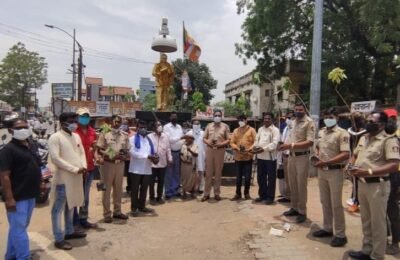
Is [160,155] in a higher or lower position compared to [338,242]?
higher

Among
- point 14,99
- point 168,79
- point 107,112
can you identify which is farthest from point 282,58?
point 14,99

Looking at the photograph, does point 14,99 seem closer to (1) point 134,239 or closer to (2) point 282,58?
(2) point 282,58

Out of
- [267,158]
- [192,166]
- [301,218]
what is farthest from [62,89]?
[301,218]

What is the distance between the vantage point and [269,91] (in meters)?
40.6

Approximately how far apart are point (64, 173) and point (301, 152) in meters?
3.59

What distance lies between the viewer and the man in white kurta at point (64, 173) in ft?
17.9

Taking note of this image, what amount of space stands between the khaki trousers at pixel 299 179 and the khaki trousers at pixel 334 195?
79 centimetres

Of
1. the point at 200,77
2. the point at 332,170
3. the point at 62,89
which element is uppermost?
the point at 200,77

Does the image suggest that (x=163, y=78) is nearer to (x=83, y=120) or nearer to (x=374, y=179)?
(x=83, y=120)

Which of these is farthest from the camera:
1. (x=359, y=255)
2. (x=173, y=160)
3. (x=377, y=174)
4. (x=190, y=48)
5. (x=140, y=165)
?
(x=190, y=48)

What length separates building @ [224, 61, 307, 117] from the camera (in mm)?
26364

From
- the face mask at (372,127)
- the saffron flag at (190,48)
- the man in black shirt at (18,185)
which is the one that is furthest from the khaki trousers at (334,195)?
the saffron flag at (190,48)

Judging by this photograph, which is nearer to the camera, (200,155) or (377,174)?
(377,174)

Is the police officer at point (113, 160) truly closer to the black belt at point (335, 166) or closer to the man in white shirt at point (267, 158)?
the man in white shirt at point (267, 158)
